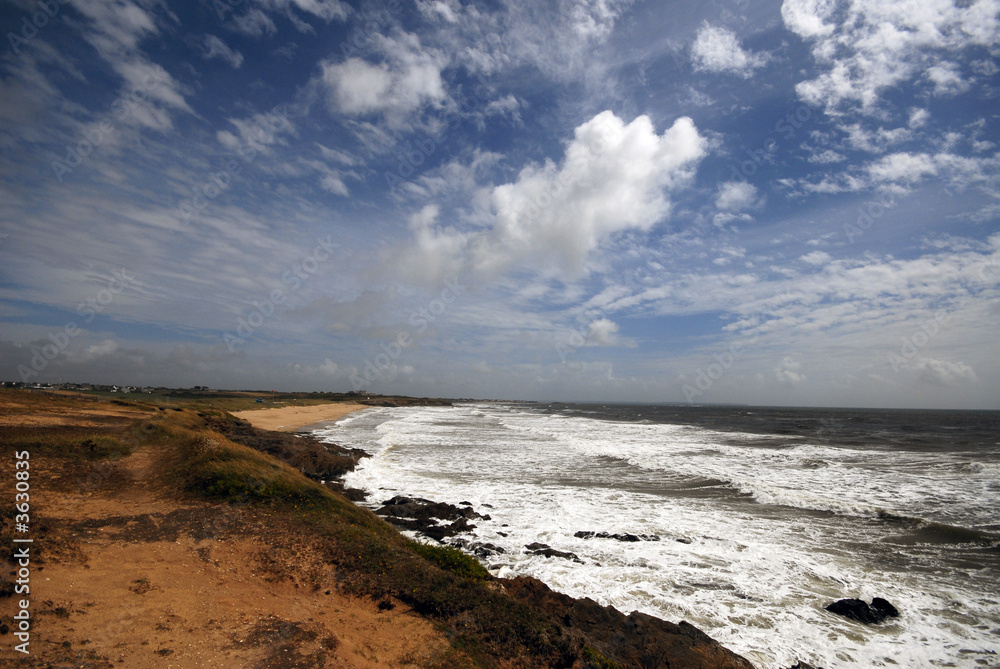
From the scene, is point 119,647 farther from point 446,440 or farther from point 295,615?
point 446,440

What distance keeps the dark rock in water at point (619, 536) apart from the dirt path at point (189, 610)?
7.55 m

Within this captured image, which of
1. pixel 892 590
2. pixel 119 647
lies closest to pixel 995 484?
pixel 892 590

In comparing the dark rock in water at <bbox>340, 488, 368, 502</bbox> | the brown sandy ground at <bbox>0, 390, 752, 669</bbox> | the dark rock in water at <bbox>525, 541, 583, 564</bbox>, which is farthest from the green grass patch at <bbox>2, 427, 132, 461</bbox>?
the dark rock in water at <bbox>525, 541, 583, 564</bbox>

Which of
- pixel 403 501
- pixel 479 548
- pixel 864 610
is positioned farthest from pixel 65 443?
pixel 864 610

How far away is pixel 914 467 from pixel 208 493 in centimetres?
3512

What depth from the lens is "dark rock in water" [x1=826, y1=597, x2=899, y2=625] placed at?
8469 millimetres

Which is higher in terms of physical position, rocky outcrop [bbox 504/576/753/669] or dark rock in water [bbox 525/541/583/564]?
rocky outcrop [bbox 504/576/753/669]

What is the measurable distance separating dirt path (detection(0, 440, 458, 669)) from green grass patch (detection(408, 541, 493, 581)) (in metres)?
1.95

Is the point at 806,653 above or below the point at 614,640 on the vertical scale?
below

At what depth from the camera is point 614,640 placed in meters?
6.68

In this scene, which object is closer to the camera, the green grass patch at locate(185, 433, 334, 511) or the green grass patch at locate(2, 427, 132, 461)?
the green grass patch at locate(185, 433, 334, 511)

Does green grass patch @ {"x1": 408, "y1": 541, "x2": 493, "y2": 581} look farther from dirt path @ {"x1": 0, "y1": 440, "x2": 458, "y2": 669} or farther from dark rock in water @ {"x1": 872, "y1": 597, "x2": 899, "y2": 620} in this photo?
dark rock in water @ {"x1": 872, "y1": 597, "x2": 899, "y2": 620}

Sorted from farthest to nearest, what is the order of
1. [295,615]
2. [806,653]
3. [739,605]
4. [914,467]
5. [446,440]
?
[446,440] < [914,467] < [739,605] < [806,653] < [295,615]

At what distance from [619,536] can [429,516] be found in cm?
587
